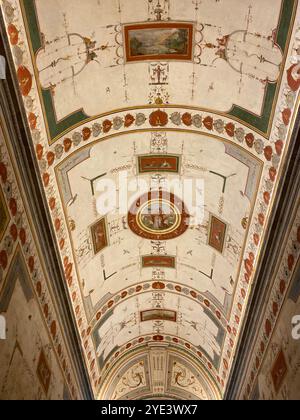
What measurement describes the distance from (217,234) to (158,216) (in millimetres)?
1802

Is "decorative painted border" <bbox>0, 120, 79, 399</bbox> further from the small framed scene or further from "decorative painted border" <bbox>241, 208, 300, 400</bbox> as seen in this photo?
"decorative painted border" <bbox>241, 208, 300, 400</bbox>

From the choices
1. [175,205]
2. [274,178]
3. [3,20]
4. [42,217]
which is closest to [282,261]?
[274,178]

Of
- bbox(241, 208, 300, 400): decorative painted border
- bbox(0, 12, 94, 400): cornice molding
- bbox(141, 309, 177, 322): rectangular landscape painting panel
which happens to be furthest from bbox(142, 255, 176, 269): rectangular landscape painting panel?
bbox(241, 208, 300, 400): decorative painted border

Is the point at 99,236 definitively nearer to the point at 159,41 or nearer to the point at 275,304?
the point at 275,304

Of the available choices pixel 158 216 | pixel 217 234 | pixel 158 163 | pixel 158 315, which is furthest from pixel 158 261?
pixel 158 163

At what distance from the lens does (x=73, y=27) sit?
8.64 meters

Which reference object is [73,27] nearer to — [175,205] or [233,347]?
[175,205]

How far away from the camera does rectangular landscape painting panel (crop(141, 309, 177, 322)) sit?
58.4 feet

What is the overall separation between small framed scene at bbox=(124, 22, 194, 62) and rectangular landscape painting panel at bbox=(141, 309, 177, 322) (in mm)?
10576

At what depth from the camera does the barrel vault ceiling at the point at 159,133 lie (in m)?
8.62

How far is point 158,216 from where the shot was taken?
13.8 m

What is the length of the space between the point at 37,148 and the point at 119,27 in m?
2.82

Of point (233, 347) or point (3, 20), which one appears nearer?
point (3, 20)

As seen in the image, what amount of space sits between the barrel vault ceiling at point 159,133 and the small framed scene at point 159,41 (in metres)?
0.03
